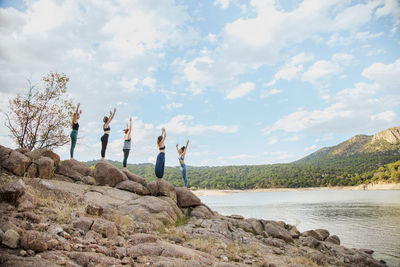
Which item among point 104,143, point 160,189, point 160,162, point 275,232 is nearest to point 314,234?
point 275,232

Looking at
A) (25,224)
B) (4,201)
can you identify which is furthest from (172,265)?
(4,201)

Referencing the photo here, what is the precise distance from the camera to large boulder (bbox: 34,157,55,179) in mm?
12711

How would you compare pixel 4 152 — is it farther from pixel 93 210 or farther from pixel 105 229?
pixel 105 229

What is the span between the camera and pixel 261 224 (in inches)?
658

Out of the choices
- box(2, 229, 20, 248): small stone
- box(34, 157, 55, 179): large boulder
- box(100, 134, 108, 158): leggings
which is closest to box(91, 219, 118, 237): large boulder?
box(2, 229, 20, 248): small stone

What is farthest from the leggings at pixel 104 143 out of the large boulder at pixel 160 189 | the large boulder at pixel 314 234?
the large boulder at pixel 314 234

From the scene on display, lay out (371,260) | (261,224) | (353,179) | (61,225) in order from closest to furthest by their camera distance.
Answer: (61,225) → (371,260) → (261,224) → (353,179)

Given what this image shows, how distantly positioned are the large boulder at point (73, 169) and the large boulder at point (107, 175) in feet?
2.38

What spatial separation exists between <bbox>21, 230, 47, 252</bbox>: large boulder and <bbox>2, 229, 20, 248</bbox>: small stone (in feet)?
0.39

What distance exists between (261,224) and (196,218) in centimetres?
489

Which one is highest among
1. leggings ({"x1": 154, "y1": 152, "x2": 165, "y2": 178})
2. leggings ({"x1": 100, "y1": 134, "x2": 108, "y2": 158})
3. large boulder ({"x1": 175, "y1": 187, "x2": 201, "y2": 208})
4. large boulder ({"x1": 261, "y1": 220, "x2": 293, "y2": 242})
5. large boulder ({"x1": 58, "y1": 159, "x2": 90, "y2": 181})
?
leggings ({"x1": 100, "y1": 134, "x2": 108, "y2": 158})

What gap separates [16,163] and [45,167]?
124 centimetres

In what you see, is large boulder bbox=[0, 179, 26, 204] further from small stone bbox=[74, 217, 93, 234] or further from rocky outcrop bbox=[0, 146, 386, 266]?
small stone bbox=[74, 217, 93, 234]

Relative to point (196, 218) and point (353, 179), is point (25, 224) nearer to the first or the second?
point (196, 218)
